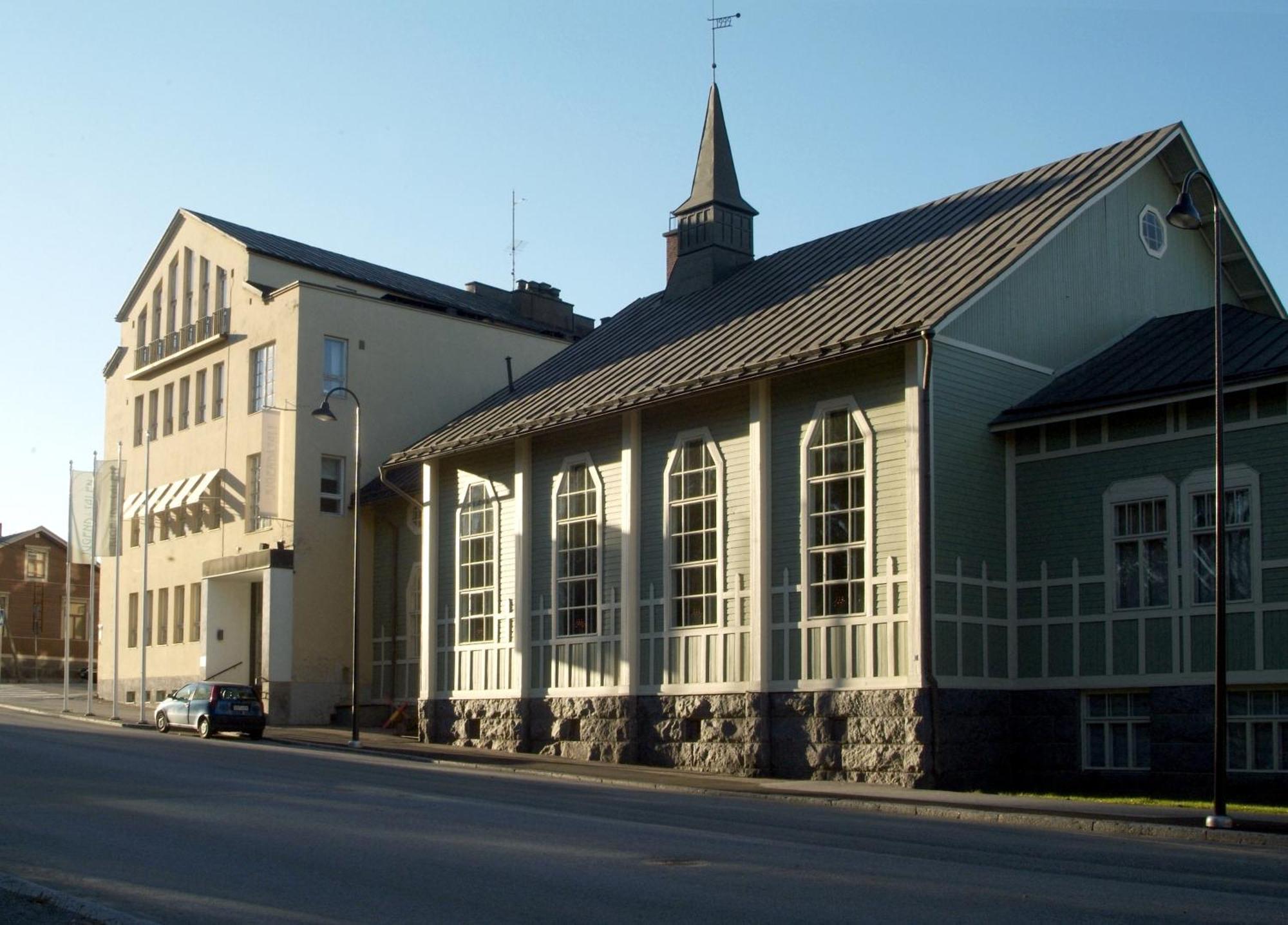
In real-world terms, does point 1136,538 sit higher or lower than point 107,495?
lower

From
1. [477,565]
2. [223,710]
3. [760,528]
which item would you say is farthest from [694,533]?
[223,710]

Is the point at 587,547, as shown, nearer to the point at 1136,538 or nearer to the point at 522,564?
the point at 522,564

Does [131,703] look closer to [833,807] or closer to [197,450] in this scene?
[197,450]

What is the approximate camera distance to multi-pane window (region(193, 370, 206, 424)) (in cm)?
4397

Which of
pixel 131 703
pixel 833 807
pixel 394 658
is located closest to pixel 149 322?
pixel 131 703

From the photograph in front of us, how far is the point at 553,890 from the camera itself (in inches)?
415

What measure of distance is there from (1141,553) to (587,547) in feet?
36.3

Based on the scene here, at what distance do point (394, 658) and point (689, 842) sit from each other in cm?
2642

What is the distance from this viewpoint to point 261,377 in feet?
135

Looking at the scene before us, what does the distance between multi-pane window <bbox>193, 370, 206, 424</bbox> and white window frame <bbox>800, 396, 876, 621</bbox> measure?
962 inches

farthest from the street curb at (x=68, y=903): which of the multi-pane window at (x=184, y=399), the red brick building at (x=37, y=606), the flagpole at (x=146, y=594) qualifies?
the red brick building at (x=37, y=606)

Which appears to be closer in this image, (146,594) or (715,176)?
(715,176)

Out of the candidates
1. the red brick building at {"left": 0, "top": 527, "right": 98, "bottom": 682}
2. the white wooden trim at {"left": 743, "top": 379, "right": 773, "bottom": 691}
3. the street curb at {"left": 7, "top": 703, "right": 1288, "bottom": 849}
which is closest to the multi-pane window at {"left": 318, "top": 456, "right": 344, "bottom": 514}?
the street curb at {"left": 7, "top": 703, "right": 1288, "bottom": 849}

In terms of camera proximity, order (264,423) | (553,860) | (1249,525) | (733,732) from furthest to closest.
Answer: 1. (264,423)
2. (733,732)
3. (1249,525)
4. (553,860)
